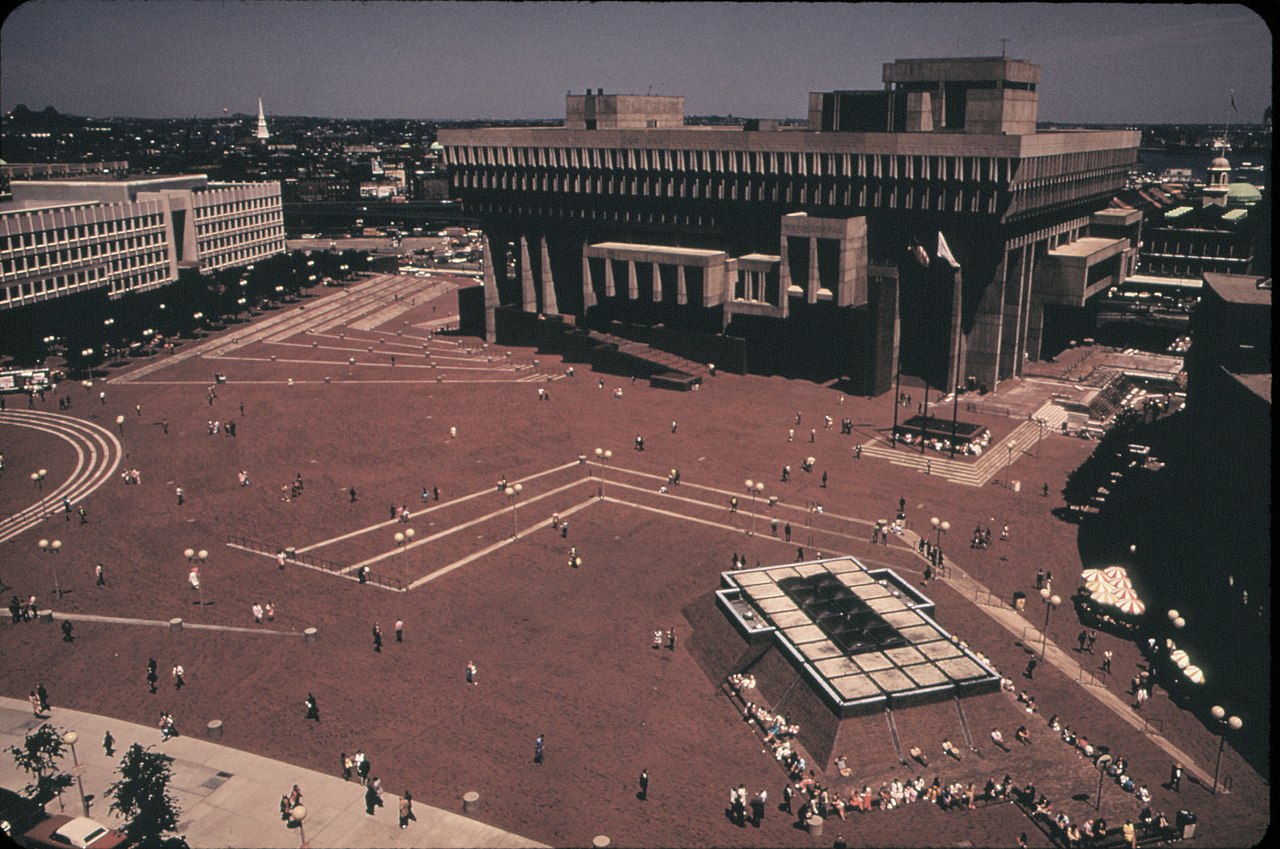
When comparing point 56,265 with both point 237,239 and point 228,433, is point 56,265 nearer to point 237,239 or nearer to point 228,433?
point 237,239

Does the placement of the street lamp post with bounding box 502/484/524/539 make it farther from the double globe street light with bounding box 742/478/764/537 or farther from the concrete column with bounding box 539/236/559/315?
the concrete column with bounding box 539/236/559/315

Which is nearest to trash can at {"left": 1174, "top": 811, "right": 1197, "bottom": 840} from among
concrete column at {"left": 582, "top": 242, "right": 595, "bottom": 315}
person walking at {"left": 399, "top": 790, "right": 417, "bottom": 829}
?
person walking at {"left": 399, "top": 790, "right": 417, "bottom": 829}

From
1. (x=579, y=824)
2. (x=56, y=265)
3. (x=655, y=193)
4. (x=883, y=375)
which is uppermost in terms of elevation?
(x=655, y=193)

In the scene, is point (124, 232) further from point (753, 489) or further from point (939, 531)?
point (939, 531)

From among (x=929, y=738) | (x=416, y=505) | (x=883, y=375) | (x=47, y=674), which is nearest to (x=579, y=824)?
(x=929, y=738)

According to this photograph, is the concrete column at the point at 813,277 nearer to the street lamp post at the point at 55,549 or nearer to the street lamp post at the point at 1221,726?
the street lamp post at the point at 1221,726

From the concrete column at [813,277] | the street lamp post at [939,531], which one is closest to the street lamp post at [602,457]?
the street lamp post at [939,531]

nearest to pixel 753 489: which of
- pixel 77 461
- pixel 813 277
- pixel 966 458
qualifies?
pixel 966 458
